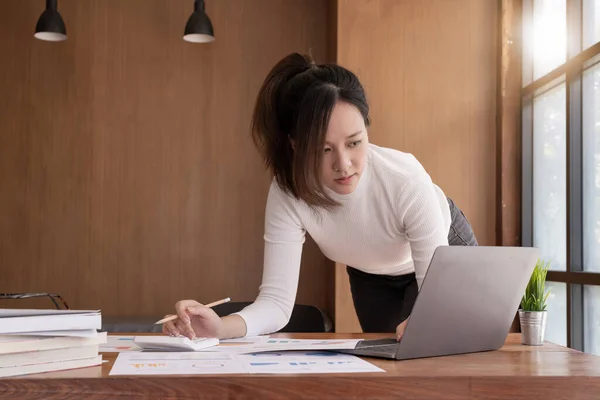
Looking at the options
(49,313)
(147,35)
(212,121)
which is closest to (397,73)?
(212,121)

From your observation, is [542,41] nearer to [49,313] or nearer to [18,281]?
[49,313]

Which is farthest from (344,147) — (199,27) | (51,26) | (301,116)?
(51,26)

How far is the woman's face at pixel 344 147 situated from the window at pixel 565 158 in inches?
53.2

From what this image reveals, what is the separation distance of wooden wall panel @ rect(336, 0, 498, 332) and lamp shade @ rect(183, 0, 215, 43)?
0.77 m

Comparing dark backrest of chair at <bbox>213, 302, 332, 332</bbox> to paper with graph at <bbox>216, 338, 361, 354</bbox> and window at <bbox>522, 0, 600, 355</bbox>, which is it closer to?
window at <bbox>522, 0, 600, 355</bbox>

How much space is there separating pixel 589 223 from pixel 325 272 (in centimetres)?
185

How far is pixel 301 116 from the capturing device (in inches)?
68.6

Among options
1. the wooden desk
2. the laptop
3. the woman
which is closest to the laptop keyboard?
the laptop

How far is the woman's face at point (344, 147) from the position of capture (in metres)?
1.72

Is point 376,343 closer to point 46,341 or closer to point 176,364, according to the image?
point 176,364

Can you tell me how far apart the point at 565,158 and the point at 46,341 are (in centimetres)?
241

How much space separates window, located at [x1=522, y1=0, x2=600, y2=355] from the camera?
9.27 feet

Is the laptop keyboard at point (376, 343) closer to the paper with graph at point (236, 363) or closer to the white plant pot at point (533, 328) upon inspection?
the paper with graph at point (236, 363)

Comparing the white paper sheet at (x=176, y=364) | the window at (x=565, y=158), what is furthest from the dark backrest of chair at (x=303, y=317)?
the white paper sheet at (x=176, y=364)
